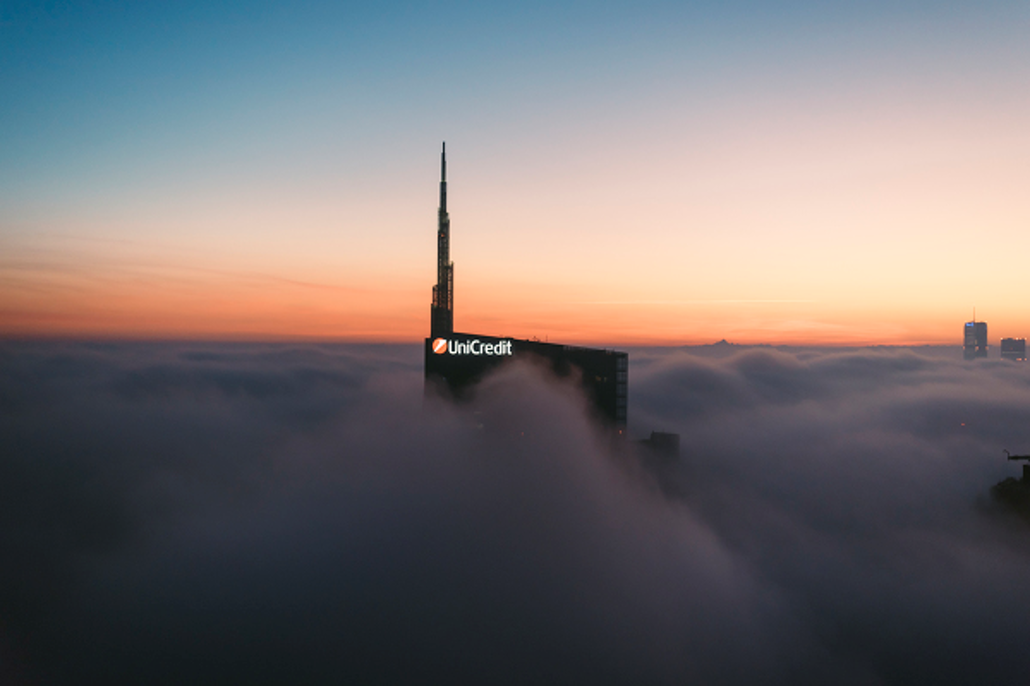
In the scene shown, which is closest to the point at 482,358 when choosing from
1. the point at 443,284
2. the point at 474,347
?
the point at 474,347

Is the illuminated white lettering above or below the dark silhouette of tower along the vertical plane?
below

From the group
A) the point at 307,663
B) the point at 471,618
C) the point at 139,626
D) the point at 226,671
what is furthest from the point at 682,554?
the point at 139,626

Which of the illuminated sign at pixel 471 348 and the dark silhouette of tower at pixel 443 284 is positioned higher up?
the dark silhouette of tower at pixel 443 284

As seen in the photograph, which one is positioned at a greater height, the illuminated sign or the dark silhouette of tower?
the dark silhouette of tower

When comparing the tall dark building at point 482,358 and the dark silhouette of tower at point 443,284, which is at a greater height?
the dark silhouette of tower at point 443,284

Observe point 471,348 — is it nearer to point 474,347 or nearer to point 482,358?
point 474,347

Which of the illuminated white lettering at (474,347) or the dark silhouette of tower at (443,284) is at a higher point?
the dark silhouette of tower at (443,284)
